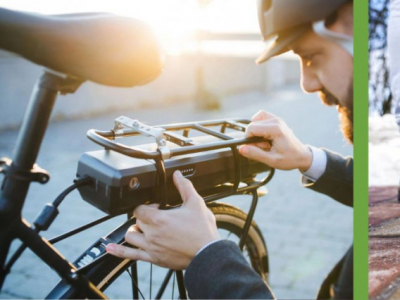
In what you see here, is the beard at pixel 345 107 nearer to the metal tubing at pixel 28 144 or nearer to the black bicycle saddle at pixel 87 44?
the black bicycle saddle at pixel 87 44

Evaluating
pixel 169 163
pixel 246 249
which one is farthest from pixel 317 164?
pixel 169 163

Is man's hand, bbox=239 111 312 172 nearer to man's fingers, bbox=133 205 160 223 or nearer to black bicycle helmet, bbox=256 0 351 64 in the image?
black bicycle helmet, bbox=256 0 351 64

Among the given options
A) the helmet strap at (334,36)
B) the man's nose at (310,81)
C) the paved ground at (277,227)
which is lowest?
the paved ground at (277,227)

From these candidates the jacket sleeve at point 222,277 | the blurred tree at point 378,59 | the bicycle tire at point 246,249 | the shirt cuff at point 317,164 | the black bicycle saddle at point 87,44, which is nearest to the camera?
the black bicycle saddle at point 87,44

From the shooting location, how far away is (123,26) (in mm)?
1135

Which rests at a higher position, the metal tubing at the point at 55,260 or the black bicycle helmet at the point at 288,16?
the black bicycle helmet at the point at 288,16

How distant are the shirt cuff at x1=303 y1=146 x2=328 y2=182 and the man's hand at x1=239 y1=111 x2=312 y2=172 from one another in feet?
0.22

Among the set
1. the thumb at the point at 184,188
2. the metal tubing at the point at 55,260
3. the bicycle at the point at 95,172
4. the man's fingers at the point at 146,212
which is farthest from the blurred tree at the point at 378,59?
the metal tubing at the point at 55,260

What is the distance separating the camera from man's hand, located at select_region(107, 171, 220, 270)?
47.5 inches

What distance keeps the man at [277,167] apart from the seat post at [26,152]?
26cm

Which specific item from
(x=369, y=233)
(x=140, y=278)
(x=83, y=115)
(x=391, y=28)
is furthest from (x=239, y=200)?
(x=83, y=115)

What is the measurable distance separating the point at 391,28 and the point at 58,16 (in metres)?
1.10

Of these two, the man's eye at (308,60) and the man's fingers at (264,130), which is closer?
the man's fingers at (264,130)

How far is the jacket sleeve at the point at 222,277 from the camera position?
1.17 m
